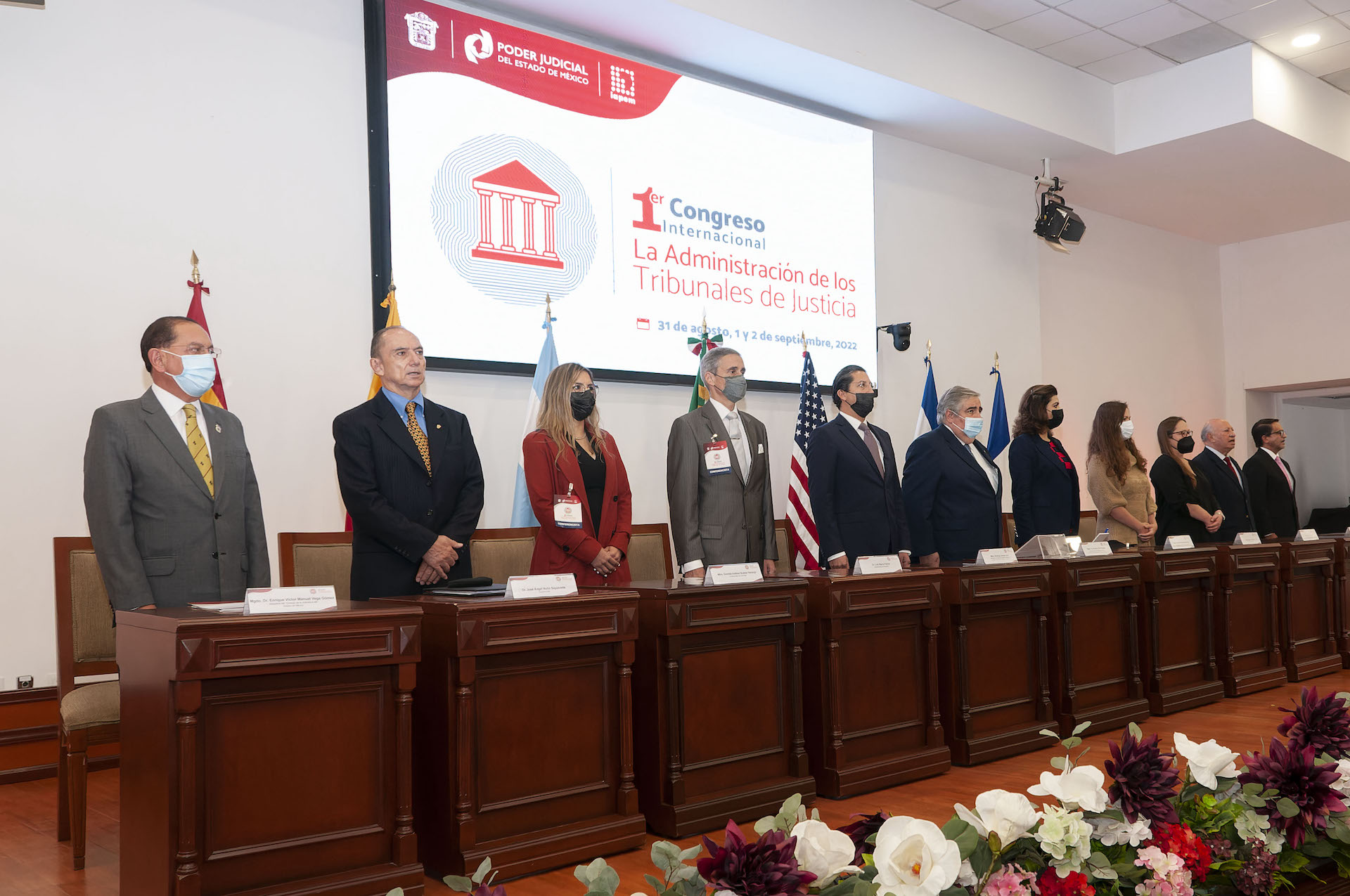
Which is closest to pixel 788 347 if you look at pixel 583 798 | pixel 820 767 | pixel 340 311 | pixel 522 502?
pixel 522 502

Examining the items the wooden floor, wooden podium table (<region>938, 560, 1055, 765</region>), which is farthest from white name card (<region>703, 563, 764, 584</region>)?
wooden podium table (<region>938, 560, 1055, 765</region>)

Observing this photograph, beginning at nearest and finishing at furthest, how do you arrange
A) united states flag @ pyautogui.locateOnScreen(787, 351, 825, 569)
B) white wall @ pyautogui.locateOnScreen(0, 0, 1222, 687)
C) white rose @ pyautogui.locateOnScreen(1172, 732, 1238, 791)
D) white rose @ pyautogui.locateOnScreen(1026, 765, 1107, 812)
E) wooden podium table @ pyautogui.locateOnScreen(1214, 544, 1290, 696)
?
white rose @ pyautogui.locateOnScreen(1026, 765, 1107, 812) < white rose @ pyautogui.locateOnScreen(1172, 732, 1238, 791) < white wall @ pyautogui.locateOnScreen(0, 0, 1222, 687) < united states flag @ pyautogui.locateOnScreen(787, 351, 825, 569) < wooden podium table @ pyautogui.locateOnScreen(1214, 544, 1290, 696)

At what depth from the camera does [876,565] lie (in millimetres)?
4059

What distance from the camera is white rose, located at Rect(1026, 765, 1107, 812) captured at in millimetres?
1226

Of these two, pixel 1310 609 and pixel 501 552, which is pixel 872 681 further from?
pixel 1310 609

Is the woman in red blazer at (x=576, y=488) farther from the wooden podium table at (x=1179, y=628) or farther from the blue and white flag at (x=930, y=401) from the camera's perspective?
the blue and white flag at (x=930, y=401)

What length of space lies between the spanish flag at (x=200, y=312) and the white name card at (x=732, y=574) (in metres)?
2.18

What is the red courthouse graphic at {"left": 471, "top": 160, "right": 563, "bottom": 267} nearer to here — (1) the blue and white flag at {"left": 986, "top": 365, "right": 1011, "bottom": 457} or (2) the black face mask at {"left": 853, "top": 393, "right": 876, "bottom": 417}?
(2) the black face mask at {"left": 853, "top": 393, "right": 876, "bottom": 417}

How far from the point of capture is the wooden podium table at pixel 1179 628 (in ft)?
17.2

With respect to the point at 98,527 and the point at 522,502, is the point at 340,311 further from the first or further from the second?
the point at 98,527

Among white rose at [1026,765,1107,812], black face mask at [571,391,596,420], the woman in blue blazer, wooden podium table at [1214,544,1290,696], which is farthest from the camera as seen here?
wooden podium table at [1214,544,1290,696]

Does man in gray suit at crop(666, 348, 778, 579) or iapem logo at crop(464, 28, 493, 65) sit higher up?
iapem logo at crop(464, 28, 493, 65)

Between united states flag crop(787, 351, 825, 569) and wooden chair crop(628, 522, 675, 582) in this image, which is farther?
united states flag crop(787, 351, 825, 569)

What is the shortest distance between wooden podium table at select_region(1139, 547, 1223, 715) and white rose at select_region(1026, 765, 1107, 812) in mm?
4365
